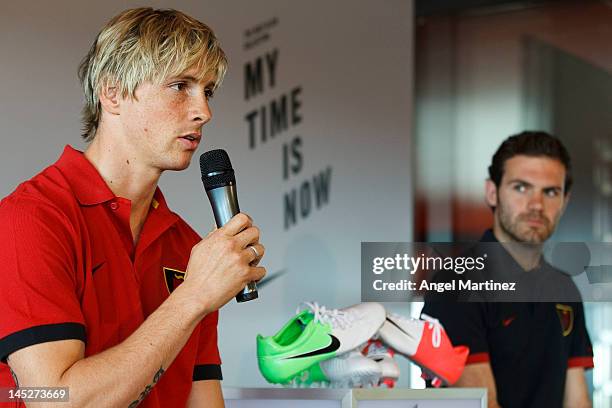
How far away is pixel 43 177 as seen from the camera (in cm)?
130

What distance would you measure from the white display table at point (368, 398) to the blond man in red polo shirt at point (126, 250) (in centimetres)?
17

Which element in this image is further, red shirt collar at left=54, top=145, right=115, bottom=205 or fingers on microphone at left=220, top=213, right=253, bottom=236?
red shirt collar at left=54, top=145, right=115, bottom=205

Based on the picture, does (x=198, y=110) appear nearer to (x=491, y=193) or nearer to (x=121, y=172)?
(x=121, y=172)

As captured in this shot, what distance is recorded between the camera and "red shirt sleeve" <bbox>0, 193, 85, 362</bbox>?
1.12 metres

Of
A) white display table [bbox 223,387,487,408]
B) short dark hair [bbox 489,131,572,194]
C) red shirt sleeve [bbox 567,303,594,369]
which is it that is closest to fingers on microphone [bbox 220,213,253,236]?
white display table [bbox 223,387,487,408]

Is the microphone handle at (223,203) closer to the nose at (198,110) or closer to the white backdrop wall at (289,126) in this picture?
the nose at (198,110)

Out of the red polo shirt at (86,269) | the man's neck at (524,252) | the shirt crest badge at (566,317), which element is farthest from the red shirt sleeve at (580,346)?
the red polo shirt at (86,269)

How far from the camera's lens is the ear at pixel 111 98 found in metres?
1.34

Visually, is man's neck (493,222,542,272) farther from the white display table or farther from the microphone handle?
the microphone handle

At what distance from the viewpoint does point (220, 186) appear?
126 centimetres

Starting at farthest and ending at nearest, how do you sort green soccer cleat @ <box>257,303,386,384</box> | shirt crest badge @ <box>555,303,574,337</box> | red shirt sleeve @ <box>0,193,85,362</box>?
1. shirt crest badge @ <box>555,303,574,337</box>
2. green soccer cleat @ <box>257,303,386,384</box>
3. red shirt sleeve @ <box>0,193,85,362</box>

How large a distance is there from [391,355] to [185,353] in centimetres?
58

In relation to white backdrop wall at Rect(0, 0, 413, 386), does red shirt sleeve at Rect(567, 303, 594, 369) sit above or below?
below

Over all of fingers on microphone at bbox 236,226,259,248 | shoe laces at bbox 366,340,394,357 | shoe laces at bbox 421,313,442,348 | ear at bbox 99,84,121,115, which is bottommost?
shoe laces at bbox 366,340,394,357
